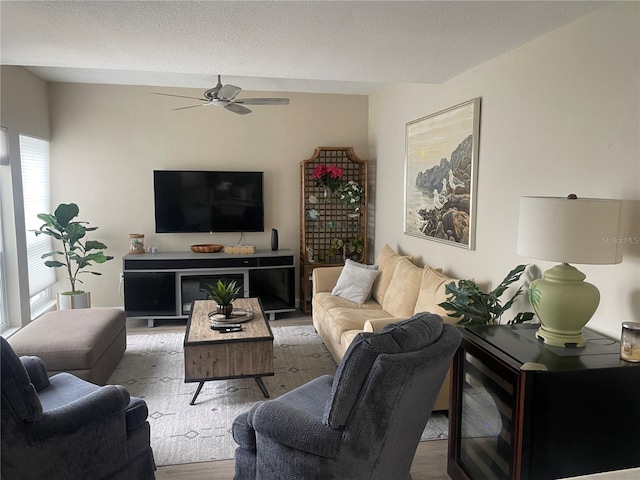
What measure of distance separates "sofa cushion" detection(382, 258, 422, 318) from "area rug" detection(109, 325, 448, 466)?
0.75 m

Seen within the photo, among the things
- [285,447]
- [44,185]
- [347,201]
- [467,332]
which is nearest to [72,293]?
[44,185]

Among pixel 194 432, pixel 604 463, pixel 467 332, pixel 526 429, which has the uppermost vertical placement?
pixel 467 332

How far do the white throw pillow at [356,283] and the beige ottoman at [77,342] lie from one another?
2095 millimetres

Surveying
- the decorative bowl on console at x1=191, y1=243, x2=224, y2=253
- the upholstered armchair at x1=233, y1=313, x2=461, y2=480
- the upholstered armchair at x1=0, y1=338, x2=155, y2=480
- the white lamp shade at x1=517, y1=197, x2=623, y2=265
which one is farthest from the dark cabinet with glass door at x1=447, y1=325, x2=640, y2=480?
the decorative bowl on console at x1=191, y1=243, x2=224, y2=253

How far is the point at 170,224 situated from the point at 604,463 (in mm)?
4911

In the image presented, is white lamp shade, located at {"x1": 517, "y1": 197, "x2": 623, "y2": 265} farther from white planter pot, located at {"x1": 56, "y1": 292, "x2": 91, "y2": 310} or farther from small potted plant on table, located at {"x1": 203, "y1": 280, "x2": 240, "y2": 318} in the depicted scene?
white planter pot, located at {"x1": 56, "y1": 292, "x2": 91, "y2": 310}

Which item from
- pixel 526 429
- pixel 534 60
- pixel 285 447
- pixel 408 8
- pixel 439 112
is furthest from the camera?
pixel 439 112

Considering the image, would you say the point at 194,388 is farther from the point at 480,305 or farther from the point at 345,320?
the point at 480,305

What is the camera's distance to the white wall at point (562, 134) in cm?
225

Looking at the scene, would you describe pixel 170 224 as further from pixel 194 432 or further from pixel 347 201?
pixel 194 432

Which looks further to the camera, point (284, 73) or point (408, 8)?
point (284, 73)

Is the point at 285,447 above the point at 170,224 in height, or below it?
below

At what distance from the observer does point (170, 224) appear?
18.8ft

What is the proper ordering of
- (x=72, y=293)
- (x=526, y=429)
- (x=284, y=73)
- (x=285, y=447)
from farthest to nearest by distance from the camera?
(x=72, y=293)
(x=284, y=73)
(x=285, y=447)
(x=526, y=429)
